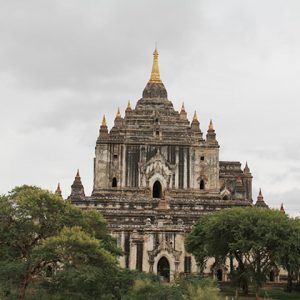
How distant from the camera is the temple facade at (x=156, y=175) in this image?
259ft

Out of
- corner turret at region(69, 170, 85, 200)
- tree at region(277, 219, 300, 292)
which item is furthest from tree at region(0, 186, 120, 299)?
corner turret at region(69, 170, 85, 200)

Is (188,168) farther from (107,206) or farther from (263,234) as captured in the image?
(263,234)

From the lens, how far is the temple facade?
79062 millimetres

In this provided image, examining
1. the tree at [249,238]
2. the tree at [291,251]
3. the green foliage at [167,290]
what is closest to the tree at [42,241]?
the green foliage at [167,290]

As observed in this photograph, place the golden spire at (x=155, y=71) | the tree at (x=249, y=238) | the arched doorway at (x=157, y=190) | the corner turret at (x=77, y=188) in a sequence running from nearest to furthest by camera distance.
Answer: the tree at (x=249, y=238) < the corner turret at (x=77, y=188) < the arched doorway at (x=157, y=190) < the golden spire at (x=155, y=71)

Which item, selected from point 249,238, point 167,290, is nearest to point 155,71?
point 249,238

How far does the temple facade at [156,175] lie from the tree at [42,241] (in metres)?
26.9

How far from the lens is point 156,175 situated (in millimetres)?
84375

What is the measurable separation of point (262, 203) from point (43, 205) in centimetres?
4291

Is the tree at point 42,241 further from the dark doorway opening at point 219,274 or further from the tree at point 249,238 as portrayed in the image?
the dark doorway opening at point 219,274

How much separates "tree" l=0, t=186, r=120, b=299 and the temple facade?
26.9m

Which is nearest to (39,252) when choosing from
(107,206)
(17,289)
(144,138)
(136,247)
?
(17,289)

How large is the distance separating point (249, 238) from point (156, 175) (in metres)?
28.1

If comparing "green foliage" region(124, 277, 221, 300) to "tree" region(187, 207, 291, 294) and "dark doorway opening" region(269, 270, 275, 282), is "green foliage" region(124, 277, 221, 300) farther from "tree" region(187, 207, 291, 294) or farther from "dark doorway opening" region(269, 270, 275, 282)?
"dark doorway opening" region(269, 270, 275, 282)
